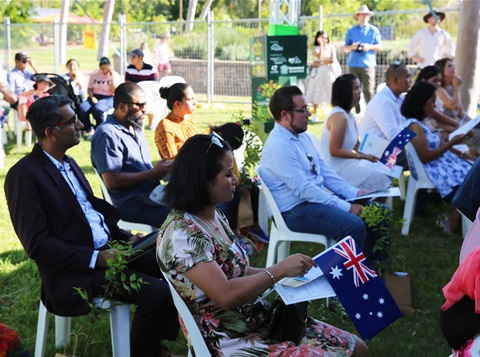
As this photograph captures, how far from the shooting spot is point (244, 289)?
107 inches

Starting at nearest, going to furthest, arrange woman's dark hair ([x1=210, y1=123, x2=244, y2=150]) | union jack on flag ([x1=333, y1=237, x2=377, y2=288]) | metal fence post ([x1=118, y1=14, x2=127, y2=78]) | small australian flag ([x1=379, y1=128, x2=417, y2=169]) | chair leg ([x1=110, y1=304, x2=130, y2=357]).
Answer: union jack on flag ([x1=333, y1=237, x2=377, y2=288]) → chair leg ([x1=110, y1=304, x2=130, y2=357]) → small australian flag ([x1=379, y1=128, x2=417, y2=169]) → woman's dark hair ([x1=210, y1=123, x2=244, y2=150]) → metal fence post ([x1=118, y1=14, x2=127, y2=78])

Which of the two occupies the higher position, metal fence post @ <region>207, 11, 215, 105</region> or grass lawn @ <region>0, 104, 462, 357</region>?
metal fence post @ <region>207, 11, 215, 105</region>

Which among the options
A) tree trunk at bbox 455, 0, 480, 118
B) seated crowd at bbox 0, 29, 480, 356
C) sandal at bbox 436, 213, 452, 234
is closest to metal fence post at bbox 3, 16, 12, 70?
tree trunk at bbox 455, 0, 480, 118

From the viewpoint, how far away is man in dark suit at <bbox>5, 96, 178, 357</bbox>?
11.4 ft

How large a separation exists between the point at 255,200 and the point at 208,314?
11.9ft

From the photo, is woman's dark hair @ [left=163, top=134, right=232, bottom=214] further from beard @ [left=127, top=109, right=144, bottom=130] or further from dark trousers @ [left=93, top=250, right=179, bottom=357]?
beard @ [left=127, top=109, right=144, bottom=130]

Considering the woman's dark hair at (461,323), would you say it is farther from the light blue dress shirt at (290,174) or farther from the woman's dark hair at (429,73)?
the woman's dark hair at (429,73)

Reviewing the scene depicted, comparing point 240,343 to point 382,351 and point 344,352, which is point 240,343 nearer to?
point 344,352

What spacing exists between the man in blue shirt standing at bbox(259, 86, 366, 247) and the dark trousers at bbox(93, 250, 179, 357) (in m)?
1.31

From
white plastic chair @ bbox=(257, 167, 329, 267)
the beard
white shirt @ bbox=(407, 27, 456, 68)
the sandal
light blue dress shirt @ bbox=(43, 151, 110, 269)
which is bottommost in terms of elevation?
the sandal

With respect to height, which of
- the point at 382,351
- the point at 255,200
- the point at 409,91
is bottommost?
the point at 382,351

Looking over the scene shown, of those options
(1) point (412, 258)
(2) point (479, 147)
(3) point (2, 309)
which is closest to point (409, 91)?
(2) point (479, 147)

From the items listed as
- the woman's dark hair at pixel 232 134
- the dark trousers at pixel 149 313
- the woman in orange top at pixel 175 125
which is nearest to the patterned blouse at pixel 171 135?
the woman in orange top at pixel 175 125

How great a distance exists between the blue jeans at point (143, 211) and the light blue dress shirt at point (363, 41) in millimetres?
9663
